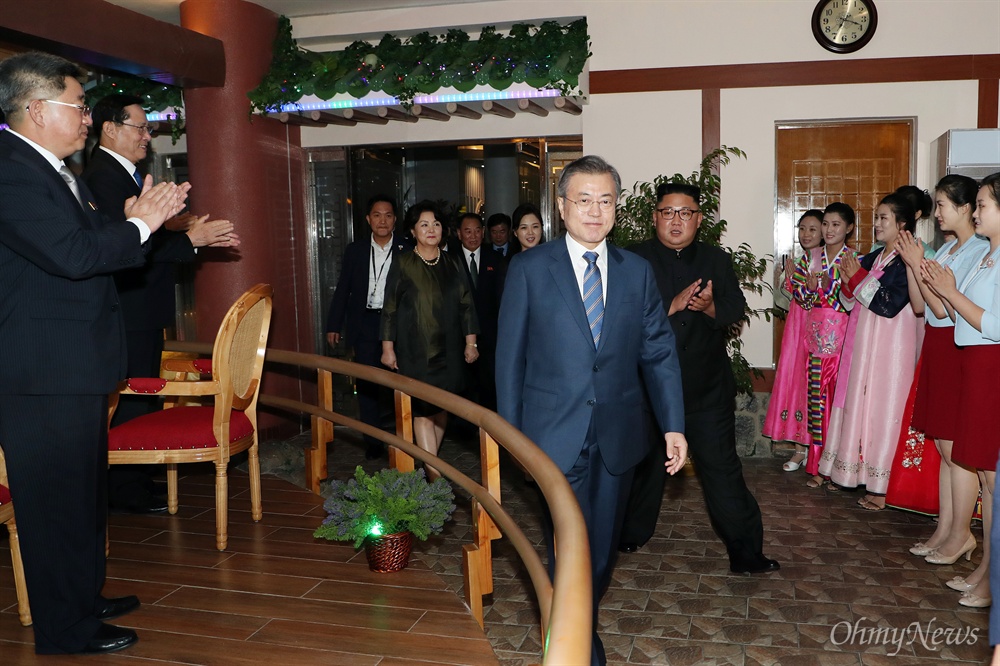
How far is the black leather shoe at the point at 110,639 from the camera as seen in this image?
2.94 meters

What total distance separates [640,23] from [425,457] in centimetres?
453

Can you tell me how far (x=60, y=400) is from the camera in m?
2.86

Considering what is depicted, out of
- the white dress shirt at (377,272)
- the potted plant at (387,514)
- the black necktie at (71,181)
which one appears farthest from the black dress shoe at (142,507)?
the white dress shirt at (377,272)

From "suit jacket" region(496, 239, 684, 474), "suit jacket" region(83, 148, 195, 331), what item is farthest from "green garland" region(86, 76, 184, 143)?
"suit jacket" region(496, 239, 684, 474)

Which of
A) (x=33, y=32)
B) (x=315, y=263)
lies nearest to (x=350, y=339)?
(x=315, y=263)

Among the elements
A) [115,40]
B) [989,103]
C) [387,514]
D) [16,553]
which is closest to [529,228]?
[115,40]

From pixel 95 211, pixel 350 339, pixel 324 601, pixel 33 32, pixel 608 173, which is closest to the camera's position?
pixel 608 173

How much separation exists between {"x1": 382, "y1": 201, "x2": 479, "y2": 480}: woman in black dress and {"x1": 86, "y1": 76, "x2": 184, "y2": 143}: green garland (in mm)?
2767

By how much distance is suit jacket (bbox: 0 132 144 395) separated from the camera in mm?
2670

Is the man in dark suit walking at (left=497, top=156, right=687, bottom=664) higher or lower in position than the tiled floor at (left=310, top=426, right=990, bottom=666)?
higher

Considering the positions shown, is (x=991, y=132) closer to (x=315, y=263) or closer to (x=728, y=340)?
(x=728, y=340)

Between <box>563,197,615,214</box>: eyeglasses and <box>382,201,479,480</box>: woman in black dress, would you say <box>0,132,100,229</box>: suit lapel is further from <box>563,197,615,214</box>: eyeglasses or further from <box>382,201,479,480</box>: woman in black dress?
<box>382,201,479,480</box>: woman in black dress

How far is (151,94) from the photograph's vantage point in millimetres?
6887

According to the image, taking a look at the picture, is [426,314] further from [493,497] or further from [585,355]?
[585,355]
